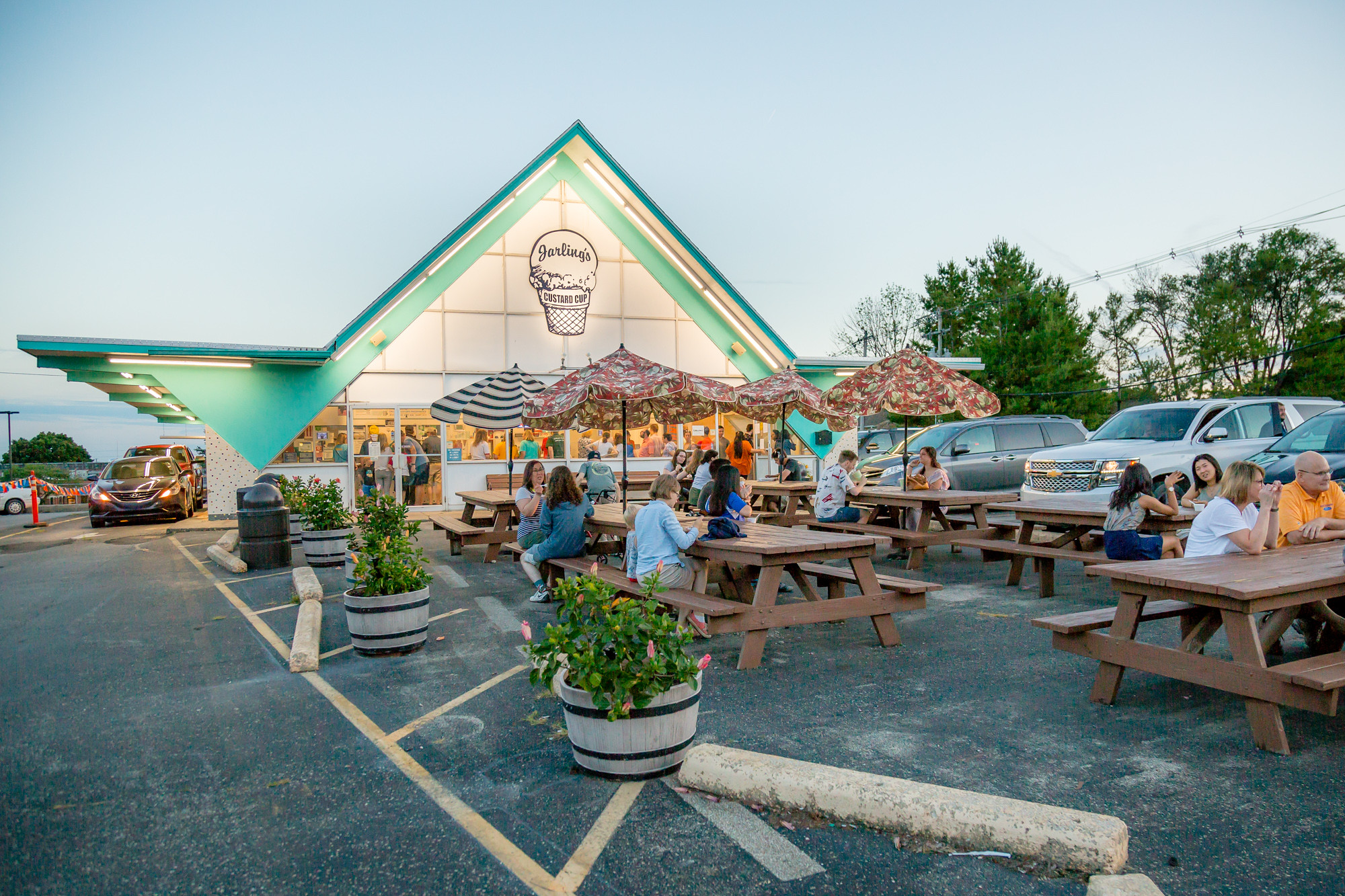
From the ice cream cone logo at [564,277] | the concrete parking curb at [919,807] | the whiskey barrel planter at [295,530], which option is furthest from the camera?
the ice cream cone logo at [564,277]

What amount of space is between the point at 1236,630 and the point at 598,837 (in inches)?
139

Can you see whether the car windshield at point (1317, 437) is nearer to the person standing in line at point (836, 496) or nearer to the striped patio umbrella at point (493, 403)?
the person standing in line at point (836, 496)

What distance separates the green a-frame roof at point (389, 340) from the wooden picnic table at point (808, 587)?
46.9ft

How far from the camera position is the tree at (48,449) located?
84.0 m

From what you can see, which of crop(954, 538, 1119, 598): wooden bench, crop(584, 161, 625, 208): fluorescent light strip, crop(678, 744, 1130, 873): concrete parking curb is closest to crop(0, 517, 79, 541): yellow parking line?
crop(584, 161, 625, 208): fluorescent light strip

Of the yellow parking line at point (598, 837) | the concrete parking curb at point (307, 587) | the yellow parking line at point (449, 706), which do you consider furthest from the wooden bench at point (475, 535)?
the yellow parking line at point (598, 837)

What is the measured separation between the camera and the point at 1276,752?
404cm

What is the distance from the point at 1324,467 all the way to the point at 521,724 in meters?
6.00

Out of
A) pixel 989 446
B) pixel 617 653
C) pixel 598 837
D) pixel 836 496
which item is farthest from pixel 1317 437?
pixel 598 837

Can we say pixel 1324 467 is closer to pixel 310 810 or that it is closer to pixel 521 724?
pixel 521 724

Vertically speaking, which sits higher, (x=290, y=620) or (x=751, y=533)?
(x=751, y=533)

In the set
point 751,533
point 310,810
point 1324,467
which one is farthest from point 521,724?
point 1324,467

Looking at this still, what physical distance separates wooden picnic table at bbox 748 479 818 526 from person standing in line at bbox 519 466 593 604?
412cm

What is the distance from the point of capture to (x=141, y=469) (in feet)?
67.7
